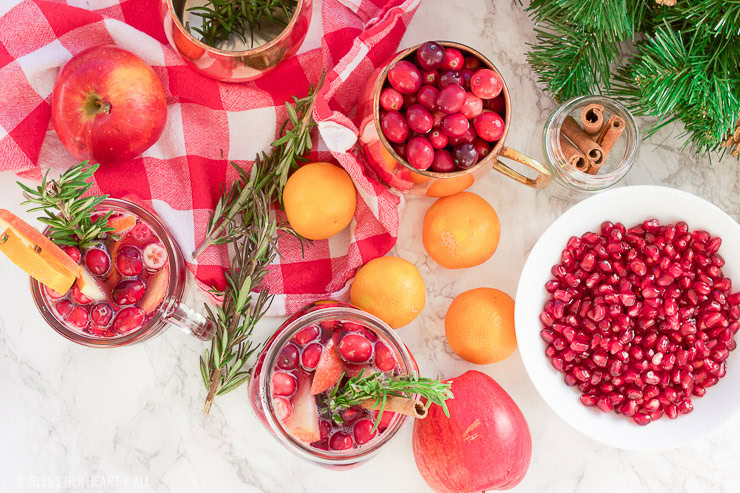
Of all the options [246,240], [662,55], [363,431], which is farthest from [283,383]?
[662,55]

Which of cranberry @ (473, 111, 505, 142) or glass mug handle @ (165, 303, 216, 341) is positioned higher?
cranberry @ (473, 111, 505, 142)

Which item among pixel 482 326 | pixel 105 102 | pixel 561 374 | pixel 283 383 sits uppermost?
pixel 105 102

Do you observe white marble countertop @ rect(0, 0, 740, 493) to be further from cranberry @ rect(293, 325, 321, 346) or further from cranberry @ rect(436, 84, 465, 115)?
cranberry @ rect(436, 84, 465, 115)

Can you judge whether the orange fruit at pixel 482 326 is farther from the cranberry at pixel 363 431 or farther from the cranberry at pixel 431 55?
the cranberry at pixel 431 55

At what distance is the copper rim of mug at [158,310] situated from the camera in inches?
36.5

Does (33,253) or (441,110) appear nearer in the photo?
(33,253)

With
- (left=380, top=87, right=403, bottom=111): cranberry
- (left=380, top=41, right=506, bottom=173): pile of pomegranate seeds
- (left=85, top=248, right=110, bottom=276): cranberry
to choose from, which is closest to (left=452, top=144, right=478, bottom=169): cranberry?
(left=380, top=41, right=506, bottom=173): pile of pomegranate seeds

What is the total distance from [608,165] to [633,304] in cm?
25

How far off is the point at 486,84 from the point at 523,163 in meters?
0.14

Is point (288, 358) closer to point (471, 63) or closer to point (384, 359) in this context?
point (384, 359)

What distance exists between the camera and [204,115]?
3.54 feet

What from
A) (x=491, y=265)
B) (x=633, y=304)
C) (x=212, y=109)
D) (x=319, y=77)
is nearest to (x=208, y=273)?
(x=212, y=109)

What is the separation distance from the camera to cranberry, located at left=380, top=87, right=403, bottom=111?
903mm

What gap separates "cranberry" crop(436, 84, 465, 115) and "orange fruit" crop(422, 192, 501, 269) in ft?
0.67
